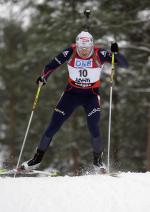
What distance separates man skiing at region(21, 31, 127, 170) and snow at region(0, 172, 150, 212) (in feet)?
5.16

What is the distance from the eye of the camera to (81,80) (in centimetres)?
823

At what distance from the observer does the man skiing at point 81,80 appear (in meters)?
8.23

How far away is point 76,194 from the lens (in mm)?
6254

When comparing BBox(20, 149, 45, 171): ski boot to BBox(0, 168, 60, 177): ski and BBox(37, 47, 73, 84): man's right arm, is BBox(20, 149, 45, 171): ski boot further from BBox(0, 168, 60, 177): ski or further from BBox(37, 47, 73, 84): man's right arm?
BBox(37, 47, 73, 84): man's right arm

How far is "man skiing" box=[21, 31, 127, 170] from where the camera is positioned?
823cm

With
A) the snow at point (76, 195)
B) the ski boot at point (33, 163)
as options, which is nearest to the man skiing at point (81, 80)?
the ski boot at point (33, 163)

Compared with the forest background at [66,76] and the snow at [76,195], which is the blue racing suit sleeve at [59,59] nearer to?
the snow at [76,195]

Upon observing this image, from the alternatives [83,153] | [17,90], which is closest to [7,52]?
[17,90]

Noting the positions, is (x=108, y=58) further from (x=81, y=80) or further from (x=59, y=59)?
(x=59, y=59)

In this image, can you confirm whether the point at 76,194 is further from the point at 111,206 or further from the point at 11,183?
the point at 11,183

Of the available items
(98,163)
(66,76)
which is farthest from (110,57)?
(66,76)

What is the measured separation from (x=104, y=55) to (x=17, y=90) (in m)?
20.4

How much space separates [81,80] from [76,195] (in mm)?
2707

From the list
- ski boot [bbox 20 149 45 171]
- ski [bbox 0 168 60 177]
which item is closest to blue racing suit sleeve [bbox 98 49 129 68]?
ski boot [bbox 20 149 45 171]
